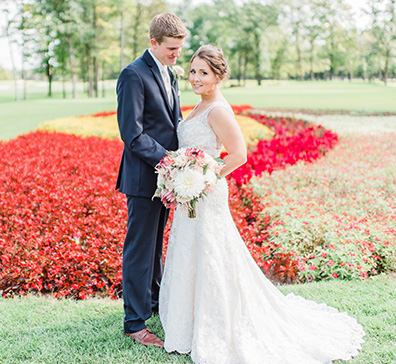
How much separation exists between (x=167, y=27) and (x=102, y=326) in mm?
2367

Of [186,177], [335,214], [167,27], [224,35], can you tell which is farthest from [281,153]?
[224,35]

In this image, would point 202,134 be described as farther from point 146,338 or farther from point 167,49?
point 146,338

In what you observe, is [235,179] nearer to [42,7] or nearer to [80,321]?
[80,321]

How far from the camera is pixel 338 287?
406 centimetres

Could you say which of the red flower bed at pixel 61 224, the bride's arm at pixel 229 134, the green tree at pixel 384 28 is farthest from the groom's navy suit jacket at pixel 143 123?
the green tree at pixel 384 28

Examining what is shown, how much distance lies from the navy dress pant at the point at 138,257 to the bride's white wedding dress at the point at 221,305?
19 cm

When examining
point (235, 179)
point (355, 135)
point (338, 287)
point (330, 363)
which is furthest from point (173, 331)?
point (355, 135)

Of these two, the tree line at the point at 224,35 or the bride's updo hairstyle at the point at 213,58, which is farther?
the tree line at the point at 224,35

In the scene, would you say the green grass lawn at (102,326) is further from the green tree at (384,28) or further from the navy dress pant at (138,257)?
the green tree at (384,28)

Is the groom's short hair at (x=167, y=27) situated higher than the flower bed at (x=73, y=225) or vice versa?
the groom's short hair at (x=167, y=27)

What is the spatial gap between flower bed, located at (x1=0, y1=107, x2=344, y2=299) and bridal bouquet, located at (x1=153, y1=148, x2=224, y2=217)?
1.79 m

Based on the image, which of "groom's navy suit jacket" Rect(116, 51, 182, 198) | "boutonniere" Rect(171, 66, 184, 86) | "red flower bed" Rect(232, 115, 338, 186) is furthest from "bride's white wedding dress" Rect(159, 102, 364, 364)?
"red flower bed" Rect(232, 115, 338, 186)

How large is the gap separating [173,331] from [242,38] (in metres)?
56.6

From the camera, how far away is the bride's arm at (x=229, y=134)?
291 centimetres
